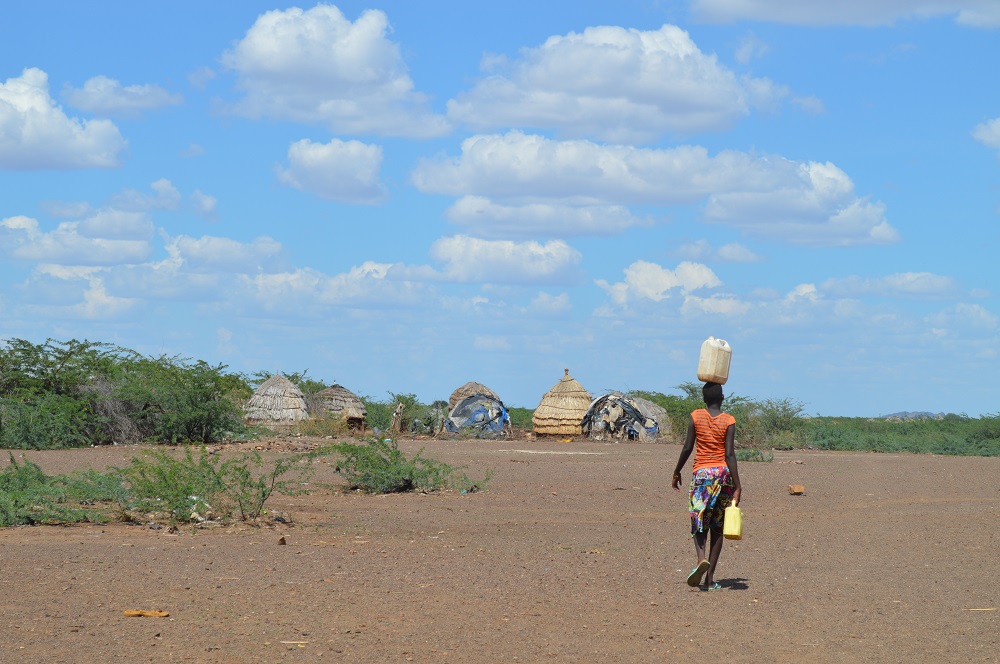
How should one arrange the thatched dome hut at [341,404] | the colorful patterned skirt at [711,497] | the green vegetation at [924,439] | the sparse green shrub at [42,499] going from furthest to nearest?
the thatched dome hut at [341,404] → the green vegetation at [924,439] → the sparse green shrub at [42,499] → the colorful patterned skirt at [711,497]

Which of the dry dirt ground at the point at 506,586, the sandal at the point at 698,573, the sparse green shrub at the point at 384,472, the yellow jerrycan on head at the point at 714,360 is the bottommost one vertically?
the dry dirt ground at the point at 506,586

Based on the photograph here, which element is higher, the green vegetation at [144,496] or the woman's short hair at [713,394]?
the woman's short hair at [713,394]

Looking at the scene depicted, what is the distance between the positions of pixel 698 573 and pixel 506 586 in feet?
5.39

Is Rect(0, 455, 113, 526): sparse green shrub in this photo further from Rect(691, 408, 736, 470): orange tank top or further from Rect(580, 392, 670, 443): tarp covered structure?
Rect(580, 392, 670, 443): tarp covered structure

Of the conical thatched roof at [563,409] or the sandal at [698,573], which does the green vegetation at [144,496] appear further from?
the conical thatched roof at [563,409]

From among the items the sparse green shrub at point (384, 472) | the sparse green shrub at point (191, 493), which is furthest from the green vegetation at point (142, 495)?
the sparse green shrub at point (384, 472)

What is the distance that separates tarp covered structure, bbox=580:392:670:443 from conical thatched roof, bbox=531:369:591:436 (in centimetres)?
84

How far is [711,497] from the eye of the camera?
1024 cm

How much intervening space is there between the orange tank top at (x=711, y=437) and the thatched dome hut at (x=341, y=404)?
31570 mm

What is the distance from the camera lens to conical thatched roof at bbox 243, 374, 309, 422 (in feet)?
129

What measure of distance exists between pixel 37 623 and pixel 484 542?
5.85 metres

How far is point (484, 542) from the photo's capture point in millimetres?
13148

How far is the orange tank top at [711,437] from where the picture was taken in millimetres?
10305

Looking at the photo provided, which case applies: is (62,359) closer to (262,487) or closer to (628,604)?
(262,487)
